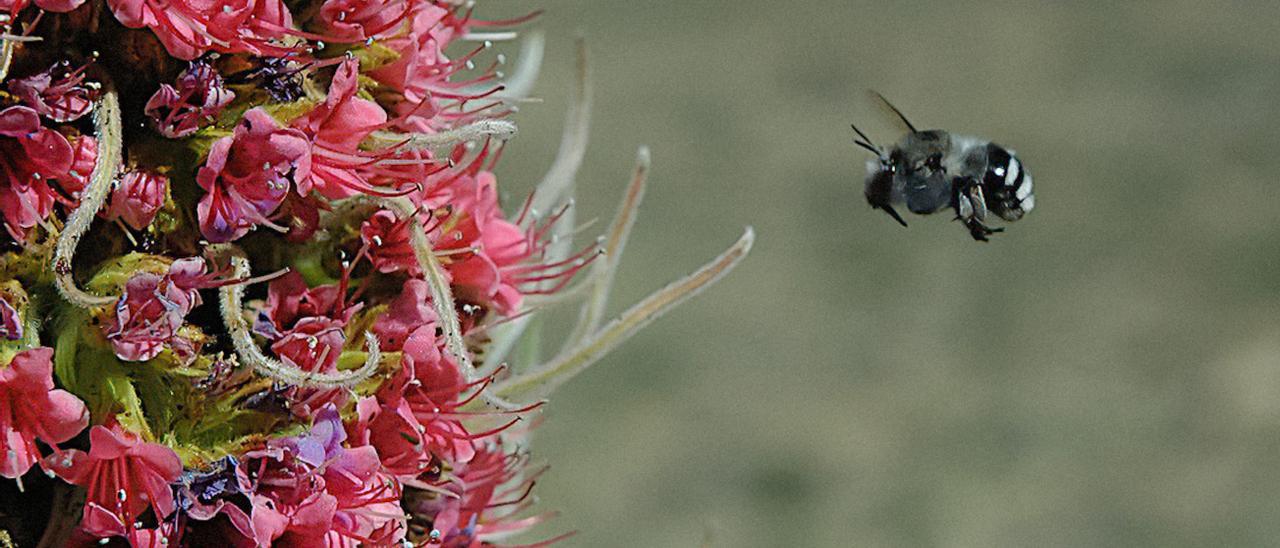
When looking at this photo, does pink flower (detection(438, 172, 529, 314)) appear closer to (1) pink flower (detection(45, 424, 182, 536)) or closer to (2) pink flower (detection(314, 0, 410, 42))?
(2) pink flower (detection(314, 0, 410, 42))

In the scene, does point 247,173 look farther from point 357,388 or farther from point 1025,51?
point 1025,51

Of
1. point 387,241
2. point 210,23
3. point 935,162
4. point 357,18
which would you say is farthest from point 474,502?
point 935,162

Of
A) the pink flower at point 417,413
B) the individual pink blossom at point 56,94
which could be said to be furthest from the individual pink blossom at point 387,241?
the individual pink blossom at point 56,94

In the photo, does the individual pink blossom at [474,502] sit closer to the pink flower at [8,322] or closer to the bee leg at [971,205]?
the pink flower at [8,322]

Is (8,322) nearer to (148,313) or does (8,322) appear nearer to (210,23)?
(148,313)

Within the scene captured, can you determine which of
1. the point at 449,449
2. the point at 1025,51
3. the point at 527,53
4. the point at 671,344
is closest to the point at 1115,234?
the point at 1025,51
